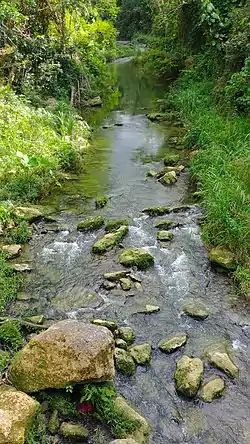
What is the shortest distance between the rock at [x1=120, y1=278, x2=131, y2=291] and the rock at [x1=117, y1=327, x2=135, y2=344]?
0.98 metres

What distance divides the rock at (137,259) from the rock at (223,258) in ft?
3.35

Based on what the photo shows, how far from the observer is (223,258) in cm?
650

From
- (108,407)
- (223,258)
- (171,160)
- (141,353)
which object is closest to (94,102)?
(171,160)

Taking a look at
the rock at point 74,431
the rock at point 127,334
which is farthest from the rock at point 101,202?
the rock at point 74,431

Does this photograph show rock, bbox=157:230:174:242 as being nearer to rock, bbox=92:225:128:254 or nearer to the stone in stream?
rock, bbox=92:225:128:254

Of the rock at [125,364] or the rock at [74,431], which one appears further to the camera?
the rock at [125,364]

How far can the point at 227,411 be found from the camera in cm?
412

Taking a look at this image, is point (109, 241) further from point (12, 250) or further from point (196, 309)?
point (196, 309)

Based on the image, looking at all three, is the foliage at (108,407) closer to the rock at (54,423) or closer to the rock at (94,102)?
the rock at (54,423)

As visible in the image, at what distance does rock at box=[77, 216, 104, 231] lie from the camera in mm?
7809

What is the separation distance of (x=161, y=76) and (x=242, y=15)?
14609 millimetres

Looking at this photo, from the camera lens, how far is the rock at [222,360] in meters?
4.54

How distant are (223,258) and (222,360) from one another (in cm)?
216

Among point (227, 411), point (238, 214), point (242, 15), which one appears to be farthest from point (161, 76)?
point (227, 411)
